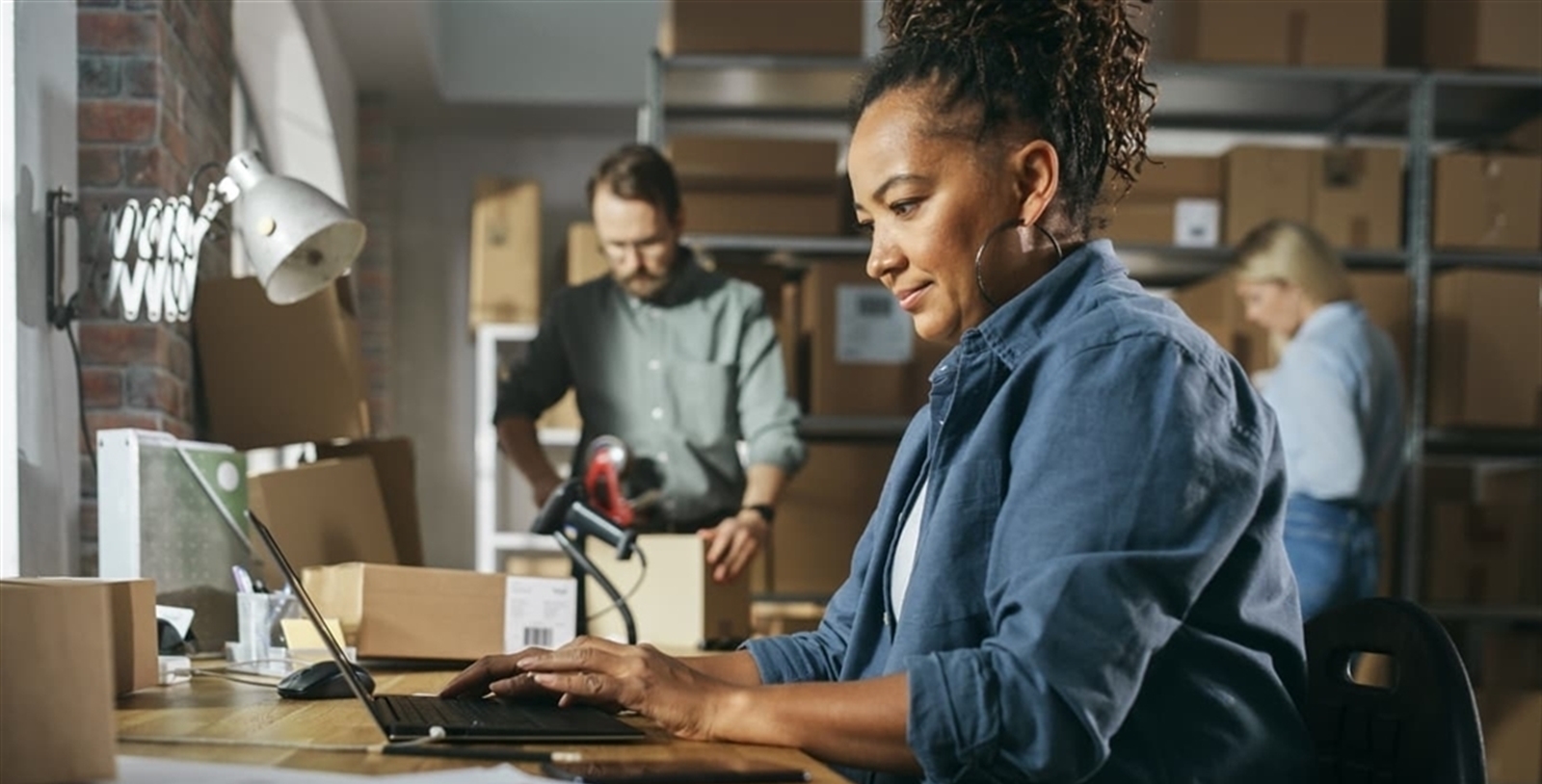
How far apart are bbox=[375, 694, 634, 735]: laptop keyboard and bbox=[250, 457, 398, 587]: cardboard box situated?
38.8 inches

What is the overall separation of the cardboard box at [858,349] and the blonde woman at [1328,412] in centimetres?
90

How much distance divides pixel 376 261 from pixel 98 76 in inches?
138

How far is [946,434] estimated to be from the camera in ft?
4.32

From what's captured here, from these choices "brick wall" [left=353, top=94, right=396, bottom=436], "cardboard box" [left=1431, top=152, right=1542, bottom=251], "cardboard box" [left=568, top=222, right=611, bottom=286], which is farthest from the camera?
"brick wall" [left=353, top=94, right=396, bottom=436]

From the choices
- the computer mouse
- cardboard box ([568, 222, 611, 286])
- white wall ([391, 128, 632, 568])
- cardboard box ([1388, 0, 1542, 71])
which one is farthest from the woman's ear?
white wall ([391, 128, 632, 568])

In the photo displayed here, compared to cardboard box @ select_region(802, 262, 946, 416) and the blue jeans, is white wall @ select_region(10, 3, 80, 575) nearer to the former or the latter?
cardboard box @ select_region(802, 262, 946, 416)

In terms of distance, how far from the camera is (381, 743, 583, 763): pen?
3.78 feet

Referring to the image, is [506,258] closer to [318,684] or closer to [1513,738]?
[1513,738]

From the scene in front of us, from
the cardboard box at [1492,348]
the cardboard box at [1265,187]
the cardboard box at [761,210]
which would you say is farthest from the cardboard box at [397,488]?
the cardboard box at [1492,348]

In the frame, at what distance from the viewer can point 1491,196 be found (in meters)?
4.55

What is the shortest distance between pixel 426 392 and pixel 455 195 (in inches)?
27.5

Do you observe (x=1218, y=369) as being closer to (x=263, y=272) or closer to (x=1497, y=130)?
(x=263, y=272)

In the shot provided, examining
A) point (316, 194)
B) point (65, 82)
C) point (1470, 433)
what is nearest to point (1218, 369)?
point (316, 194)

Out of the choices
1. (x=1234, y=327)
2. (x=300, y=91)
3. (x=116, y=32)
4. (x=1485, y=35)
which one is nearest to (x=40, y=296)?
(x=116, y=32)
